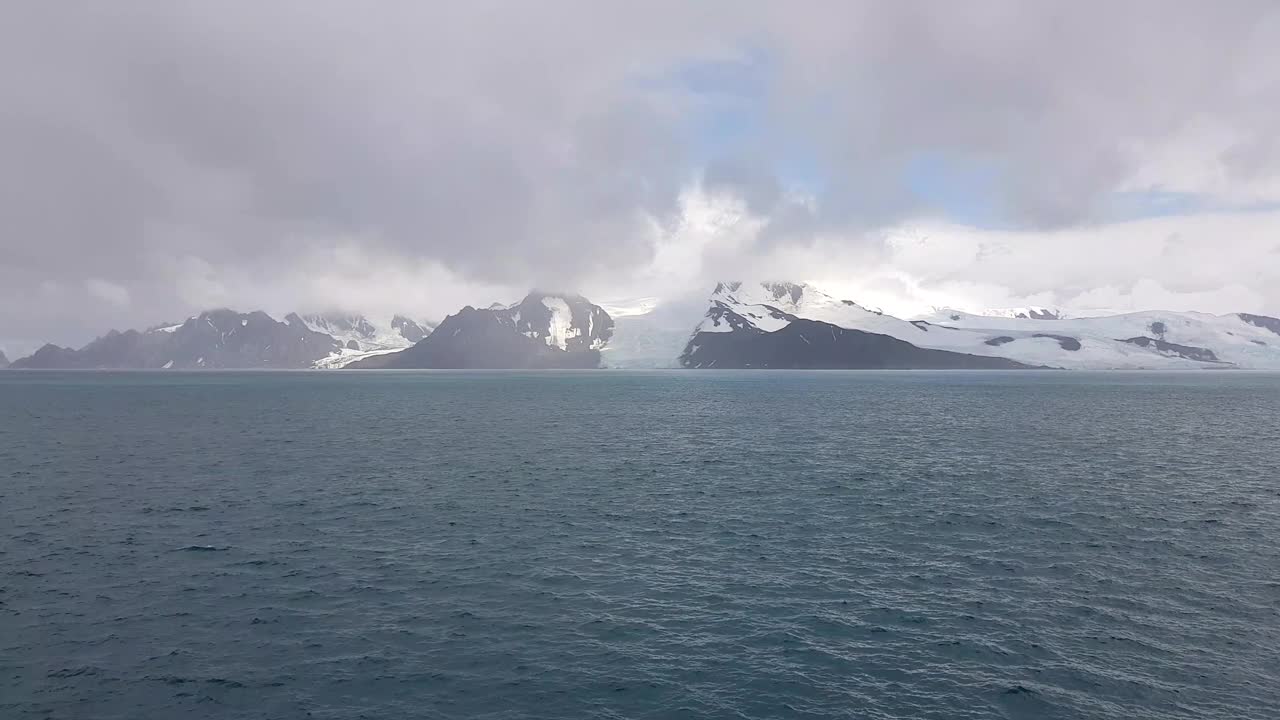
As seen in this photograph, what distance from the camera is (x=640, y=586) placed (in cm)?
3853

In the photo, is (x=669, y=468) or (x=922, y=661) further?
(x=669, y=468)

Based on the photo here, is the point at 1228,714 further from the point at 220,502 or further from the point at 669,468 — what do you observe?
the point at 220,502

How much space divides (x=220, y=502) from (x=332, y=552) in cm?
2092

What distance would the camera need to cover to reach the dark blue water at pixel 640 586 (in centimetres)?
→ 2747

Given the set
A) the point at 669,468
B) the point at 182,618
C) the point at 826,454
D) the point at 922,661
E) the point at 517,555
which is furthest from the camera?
the point at 826,454

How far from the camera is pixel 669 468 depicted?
7600cm

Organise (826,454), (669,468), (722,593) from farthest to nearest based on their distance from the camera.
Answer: (826,454)
(669,468)
(722,593)

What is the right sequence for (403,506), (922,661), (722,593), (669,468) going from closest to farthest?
(922,661) → (722,593) → (403,506) → (669,468)

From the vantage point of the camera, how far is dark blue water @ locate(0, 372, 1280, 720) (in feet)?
90.1

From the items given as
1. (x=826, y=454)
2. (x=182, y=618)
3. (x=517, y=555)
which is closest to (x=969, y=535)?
(x=517, y=555)

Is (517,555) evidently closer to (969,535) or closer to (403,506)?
(403,506)

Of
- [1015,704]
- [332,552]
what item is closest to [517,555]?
[332,552]

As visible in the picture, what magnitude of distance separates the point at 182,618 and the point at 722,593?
86.2 feet

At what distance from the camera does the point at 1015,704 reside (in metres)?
26.4
